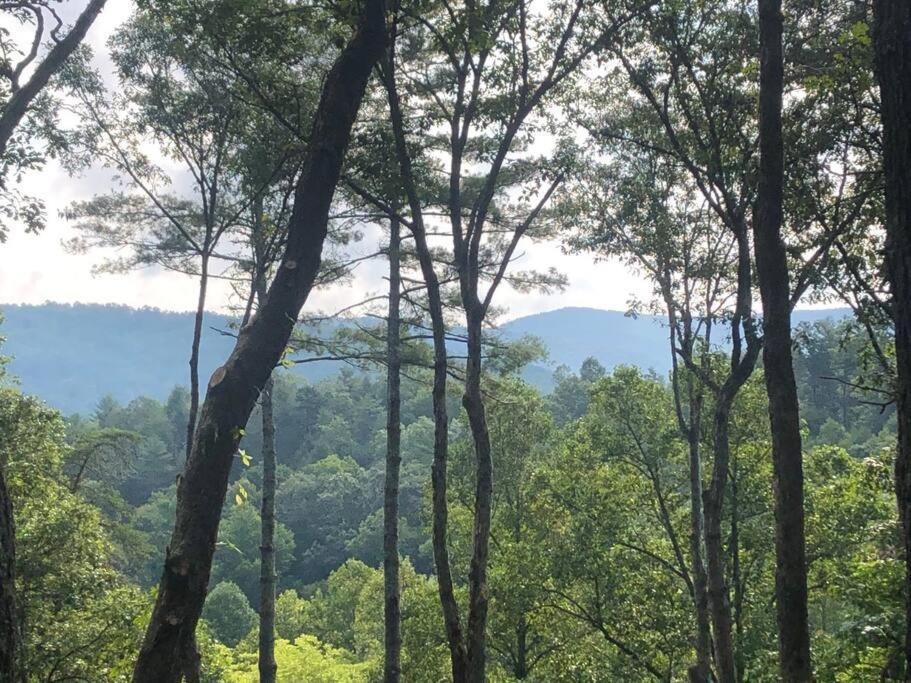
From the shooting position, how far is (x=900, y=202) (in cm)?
299

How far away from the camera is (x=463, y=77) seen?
25.5ft

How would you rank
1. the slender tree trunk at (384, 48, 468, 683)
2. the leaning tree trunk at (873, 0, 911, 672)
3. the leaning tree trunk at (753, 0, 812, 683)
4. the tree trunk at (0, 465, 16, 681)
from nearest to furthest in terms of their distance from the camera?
the tree trunk at (0, 465, 16, 681), the leaning tree trunk at (873, 0, 911, 672), the leaning tree trunk at (753, 0, 812, 683), the slender tree trunk at (384, 48, 468, 683)

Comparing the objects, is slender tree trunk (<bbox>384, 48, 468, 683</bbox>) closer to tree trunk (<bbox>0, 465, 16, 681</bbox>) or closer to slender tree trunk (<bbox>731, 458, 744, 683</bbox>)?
tree trunk (<bbox>0, 465, 16, 681</bbox>)

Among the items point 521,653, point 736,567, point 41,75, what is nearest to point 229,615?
point 521,653

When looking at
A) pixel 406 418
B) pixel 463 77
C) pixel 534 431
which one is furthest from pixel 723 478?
pixel 406 418

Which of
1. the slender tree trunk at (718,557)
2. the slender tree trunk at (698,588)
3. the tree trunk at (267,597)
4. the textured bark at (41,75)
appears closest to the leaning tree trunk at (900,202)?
the slender tree trunk at (718,557)

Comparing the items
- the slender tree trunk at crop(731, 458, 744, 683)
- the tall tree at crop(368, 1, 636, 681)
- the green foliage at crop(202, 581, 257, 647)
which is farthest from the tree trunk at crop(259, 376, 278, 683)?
the green foliage at crop(202, 581, 257, 647)

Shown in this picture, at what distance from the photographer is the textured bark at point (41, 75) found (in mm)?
7641

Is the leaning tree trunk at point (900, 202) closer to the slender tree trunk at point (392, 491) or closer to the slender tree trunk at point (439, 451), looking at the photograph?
the slender tree trunk at point (439, 451)

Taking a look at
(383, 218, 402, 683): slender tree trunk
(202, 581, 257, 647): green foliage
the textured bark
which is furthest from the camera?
(202, 581, 257, 647): green foliage

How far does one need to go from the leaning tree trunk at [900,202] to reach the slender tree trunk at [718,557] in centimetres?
598

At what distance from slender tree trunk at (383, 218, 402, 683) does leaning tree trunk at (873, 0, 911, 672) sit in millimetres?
9222

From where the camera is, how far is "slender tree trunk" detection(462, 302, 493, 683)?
20.8ft

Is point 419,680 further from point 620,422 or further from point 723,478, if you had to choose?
point 723,478
